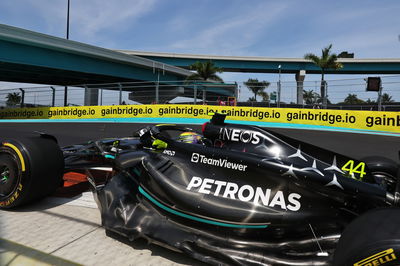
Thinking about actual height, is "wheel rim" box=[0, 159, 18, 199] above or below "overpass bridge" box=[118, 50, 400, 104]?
below

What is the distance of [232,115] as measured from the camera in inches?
515

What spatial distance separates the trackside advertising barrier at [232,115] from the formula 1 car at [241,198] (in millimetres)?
9752

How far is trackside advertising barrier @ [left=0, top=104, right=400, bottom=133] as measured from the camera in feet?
35.1

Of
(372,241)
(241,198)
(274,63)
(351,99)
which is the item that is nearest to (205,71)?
(351,99)

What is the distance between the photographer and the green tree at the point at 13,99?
18.2m

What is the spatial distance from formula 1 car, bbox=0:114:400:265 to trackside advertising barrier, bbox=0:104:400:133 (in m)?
9.75

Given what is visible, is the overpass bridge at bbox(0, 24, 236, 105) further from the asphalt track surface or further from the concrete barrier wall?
the asphalt track surface

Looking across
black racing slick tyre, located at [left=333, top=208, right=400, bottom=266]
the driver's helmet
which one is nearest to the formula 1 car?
black racing slick tyre, located at [left=333, top=208, right=400, bottom=266]

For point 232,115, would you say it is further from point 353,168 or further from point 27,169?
point 27,169

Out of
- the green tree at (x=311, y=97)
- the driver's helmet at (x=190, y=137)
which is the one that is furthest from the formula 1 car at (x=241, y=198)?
the green tree at (x=311, y=97)

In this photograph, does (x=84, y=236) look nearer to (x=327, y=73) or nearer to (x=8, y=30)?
(x=8, y=30)

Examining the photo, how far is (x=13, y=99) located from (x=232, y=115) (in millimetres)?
15666

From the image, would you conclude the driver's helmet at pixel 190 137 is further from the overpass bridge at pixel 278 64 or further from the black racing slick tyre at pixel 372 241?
the overpass bridge at pixel 278 64

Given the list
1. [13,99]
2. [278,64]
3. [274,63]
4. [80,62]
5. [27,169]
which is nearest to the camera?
[27,169]
